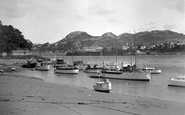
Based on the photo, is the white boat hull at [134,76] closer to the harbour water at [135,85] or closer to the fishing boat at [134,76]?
the fishing boat at [134,76]

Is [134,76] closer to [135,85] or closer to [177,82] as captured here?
[135,85]

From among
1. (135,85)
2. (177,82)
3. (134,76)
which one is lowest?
(135,85)

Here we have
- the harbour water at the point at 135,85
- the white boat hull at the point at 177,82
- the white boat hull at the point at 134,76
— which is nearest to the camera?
the harbour water at the point at 135,85

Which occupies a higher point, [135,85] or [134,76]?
[134,76]

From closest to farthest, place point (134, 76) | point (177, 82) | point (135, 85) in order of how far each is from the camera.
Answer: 1. point (177, 82)
2. point (135, 85)
3. point (134, 76)

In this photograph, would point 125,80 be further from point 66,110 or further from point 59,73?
point 66,110

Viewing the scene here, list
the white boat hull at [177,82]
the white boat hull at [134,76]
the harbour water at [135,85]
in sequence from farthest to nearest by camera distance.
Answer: the white boat hull at [134,76] → the white boat hull at [177,82] → the harbour water at [135,85]

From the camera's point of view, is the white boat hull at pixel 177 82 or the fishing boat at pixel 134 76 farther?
the fishing boat at pixel 134 76

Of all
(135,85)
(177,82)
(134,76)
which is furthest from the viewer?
(134,76)

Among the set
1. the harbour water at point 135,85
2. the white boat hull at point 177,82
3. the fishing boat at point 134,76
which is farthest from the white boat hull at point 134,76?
the white boat hull at point 177,82

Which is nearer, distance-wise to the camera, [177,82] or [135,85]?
[177,82]

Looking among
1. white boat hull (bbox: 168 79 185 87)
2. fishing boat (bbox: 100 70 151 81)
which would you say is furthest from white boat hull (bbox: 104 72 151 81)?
white boat hull (bbox: 168 79 185 87)

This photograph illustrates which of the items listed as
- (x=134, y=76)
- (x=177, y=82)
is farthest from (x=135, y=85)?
(x=134, y=76)

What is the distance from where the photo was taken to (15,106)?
33.7 feet
